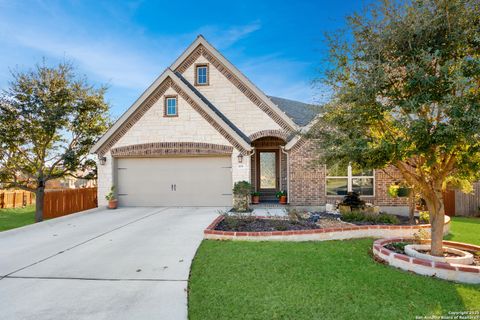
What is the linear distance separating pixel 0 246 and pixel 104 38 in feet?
35.3

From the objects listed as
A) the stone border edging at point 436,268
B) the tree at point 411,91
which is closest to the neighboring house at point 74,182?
the tree at point 411,91

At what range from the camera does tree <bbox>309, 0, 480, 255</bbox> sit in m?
4.50

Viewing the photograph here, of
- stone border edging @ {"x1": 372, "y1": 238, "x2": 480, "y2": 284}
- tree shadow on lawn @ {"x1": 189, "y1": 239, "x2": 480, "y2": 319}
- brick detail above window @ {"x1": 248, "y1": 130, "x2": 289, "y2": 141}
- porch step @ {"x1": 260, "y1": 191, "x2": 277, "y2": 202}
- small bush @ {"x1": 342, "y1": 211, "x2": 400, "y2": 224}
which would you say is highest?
brick detail above window @ {"x1": 248, "y1": 130, "x2": 289, "y2": 141}

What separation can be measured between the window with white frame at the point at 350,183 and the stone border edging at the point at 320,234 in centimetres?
441

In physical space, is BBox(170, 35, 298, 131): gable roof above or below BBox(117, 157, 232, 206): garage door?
above

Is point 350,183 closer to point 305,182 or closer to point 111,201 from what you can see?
point 305,182

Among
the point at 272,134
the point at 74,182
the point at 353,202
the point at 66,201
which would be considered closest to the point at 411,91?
the point at 353,202

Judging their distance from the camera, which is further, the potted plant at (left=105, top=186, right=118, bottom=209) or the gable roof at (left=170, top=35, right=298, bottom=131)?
the gable roof at (left=170, top=35, right=298, bottom=131)

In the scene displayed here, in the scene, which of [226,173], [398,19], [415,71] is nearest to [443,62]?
[415,71]

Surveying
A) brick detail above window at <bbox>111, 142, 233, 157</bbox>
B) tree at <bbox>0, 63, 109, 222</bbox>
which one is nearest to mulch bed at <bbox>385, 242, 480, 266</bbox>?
brick detail above window at <bbox>111, 142, 233, 157</bbox>

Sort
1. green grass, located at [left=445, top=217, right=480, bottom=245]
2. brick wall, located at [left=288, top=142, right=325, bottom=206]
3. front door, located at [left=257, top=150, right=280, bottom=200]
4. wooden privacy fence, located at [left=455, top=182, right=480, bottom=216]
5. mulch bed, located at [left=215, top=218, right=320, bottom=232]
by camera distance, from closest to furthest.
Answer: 1. mulch bed, located at [left=215, top=218, right=320, bottom=232]
2. green grass, located at [left=445, top=217, right=480, bottom=245]
3. brick wall, located at [left=288, top=142, right=325, bottom=206]
4. wooden privacy fence, located at [left=455, top=182, right=480, bottom=216]
5. front door, located at [left=257, top=150, right=280, bottom=200]

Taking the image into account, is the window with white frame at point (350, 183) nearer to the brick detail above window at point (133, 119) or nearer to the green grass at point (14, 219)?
the brick detail above window at point (133, 119)

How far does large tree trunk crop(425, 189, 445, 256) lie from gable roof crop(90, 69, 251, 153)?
771 centimetres

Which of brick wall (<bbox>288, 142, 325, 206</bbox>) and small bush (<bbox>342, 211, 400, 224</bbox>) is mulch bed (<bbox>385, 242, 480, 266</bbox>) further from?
brick wall (<bbox>288, 142, 325, 206</bbox>)
